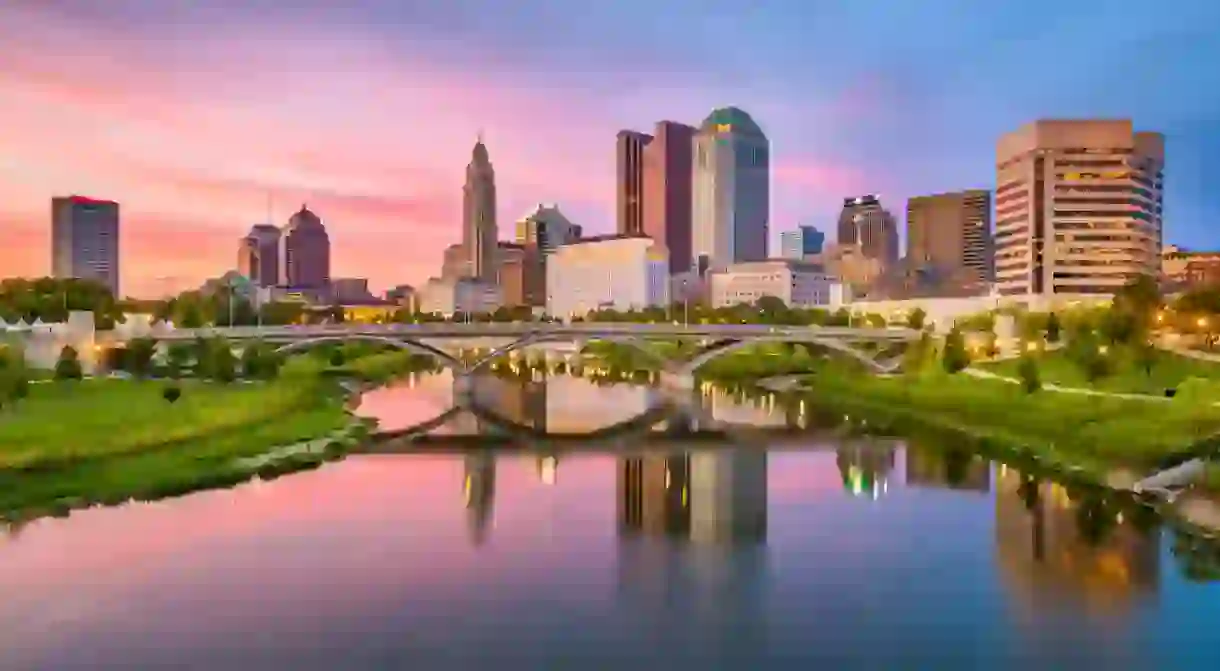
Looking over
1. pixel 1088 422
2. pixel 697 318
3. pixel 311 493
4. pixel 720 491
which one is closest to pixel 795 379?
pixel 697 318

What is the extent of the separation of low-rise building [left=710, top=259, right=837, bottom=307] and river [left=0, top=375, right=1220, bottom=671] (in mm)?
135242

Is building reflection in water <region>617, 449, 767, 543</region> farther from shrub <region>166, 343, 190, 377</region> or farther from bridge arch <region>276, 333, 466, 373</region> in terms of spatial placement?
shrub <region>166, 343, 190, 377</region>

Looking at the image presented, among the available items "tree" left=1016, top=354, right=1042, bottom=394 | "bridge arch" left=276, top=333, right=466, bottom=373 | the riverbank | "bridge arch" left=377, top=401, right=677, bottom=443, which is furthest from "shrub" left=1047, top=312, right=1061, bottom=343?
the riverbank

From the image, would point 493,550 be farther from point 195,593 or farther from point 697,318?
point 697,318

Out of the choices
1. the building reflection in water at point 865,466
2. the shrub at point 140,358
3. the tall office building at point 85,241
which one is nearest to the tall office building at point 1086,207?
the building reflection in water at point 865,466

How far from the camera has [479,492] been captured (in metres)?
31.7

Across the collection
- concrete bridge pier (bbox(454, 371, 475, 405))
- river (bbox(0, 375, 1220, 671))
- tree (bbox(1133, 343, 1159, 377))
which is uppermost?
tree (bbox(1133, 343, 1159, 377))

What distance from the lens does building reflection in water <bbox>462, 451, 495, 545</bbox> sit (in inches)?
1038

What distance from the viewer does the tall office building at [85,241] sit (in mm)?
180125

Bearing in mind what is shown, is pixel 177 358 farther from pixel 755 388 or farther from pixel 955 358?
pixel 955 358

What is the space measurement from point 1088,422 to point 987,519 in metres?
12.0

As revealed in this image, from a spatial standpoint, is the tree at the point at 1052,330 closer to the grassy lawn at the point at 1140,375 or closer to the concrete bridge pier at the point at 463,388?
the grassy lawn at the point at 1140,375

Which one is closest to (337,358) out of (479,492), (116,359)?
(116,359)

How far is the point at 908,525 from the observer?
26.7 metres
